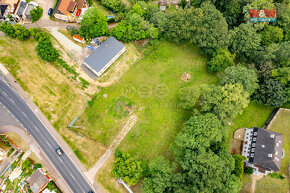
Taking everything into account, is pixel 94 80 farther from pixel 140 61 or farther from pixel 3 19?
pixel 3 19

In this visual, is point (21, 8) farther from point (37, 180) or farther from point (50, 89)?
point (37, 180)

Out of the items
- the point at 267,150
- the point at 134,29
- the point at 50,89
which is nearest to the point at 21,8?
the point at 50,89

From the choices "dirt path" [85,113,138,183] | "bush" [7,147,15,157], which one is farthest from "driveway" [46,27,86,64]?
"bush" [7,147,15,157]

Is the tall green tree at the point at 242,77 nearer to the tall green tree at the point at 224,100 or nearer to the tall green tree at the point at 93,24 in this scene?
the tall green tree at the point at 224,100

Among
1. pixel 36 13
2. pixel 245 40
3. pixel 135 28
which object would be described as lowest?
pixel 36 13

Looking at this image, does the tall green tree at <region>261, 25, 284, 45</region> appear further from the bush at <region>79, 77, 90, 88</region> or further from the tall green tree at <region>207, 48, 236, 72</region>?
the bush at <region>79, 77, 90, 88</region>

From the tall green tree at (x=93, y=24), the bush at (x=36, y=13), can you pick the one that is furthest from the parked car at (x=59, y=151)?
the bush at (x=36, y=13)
